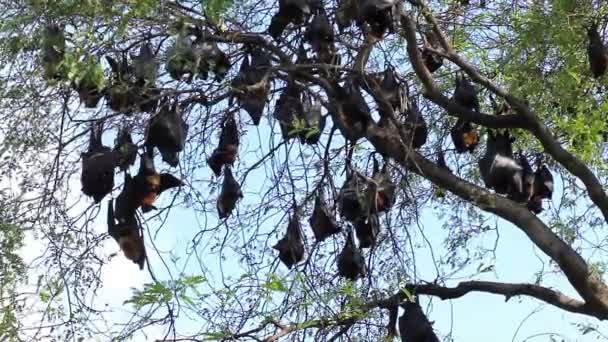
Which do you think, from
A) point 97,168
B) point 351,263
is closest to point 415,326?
point 351,263

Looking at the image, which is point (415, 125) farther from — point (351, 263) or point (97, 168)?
point (97, 168)

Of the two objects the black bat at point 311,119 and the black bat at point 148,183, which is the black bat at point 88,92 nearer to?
the black bat at point 148,183

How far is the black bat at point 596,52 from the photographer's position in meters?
6.80

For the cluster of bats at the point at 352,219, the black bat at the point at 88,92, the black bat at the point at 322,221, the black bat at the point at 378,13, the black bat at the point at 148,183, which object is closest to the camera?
the black bat at the point at 88,92

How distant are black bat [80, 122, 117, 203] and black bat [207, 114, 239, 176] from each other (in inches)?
44.5

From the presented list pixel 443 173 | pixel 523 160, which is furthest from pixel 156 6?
pixel 523 160

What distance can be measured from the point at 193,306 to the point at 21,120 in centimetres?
141

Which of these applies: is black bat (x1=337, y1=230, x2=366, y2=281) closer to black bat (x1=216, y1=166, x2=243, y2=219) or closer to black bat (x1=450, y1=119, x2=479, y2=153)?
black bat (x1=216, y1=166, x2=243, y2=219)

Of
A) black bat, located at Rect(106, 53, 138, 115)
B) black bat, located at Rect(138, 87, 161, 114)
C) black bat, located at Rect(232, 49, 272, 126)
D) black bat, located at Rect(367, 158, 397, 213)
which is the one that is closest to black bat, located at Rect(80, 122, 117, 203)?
black bat, located at Rect(106, 53, 138, 115)

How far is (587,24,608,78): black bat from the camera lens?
680 cm

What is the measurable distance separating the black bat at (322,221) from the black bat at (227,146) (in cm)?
57

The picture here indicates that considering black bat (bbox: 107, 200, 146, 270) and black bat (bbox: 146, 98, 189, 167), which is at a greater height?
black bat (bbox: 146, 98, 189, 167)

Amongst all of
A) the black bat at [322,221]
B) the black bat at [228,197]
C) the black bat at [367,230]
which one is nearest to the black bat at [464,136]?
the black bat at [367,230]

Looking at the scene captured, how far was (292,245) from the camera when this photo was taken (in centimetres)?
703
